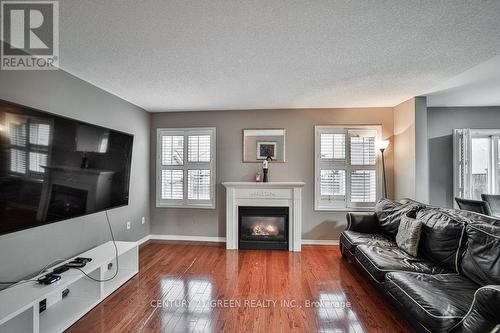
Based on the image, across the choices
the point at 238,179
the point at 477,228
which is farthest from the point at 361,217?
the point at 238,179

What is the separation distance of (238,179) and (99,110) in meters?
2.48

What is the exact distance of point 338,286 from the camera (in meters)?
2.62

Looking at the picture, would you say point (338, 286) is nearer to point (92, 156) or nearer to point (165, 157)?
point (92, 156)

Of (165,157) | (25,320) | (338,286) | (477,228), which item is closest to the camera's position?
(25,320)

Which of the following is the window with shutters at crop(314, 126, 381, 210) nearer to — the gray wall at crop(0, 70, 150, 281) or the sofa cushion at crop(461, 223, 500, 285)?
the sofa cushion at crop(461, 223, 500, 285)

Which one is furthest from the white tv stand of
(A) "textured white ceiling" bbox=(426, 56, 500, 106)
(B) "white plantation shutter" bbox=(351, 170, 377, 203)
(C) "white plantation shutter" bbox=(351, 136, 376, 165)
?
(A) "textured white ceiling" bbox=(426, 56, 500, 106)

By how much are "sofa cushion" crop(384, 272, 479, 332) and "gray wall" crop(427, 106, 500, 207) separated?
2624 millimetres

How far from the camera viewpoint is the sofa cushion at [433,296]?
1458 mm

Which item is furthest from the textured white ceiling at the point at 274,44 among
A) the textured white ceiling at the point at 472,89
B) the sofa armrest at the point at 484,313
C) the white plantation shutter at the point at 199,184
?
the sofa armrest at the point at 484,313

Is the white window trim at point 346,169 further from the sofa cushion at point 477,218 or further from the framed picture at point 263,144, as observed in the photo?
the sofa cushion at point 477,218

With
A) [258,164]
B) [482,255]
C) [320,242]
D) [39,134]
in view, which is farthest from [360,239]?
[39,134]

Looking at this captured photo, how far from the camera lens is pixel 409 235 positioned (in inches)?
98.7

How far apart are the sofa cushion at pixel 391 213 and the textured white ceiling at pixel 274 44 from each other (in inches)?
66.0

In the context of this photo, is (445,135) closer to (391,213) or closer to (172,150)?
(391,213)
